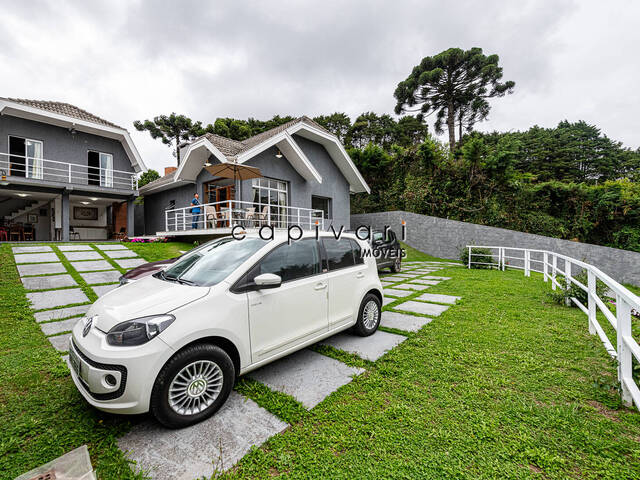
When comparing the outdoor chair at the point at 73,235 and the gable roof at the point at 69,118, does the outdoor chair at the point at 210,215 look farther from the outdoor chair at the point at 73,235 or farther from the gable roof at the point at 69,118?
the outdoor chair at the point at 73,235

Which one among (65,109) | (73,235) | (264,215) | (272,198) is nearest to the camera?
(264,215)

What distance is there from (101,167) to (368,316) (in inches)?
692

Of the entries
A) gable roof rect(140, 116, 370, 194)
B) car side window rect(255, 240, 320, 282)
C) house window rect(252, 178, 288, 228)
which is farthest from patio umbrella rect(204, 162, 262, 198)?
car side window rect(255, 240, 320, 282)

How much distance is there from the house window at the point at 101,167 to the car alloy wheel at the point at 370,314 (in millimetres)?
16506

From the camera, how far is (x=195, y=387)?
2.17 metres

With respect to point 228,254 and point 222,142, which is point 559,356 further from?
point 222,142

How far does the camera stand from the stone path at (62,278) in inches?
171

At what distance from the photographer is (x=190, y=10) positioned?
8.84 metres

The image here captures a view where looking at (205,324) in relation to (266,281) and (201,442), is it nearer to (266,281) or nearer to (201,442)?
(266,281)

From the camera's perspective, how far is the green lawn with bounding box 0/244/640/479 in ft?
5.62

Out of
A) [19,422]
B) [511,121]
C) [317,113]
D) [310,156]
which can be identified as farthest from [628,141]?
[19,422]

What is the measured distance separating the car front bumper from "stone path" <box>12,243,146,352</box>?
86.0 inches

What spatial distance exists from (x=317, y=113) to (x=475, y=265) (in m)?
25.6

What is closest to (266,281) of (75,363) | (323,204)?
(75,363)
